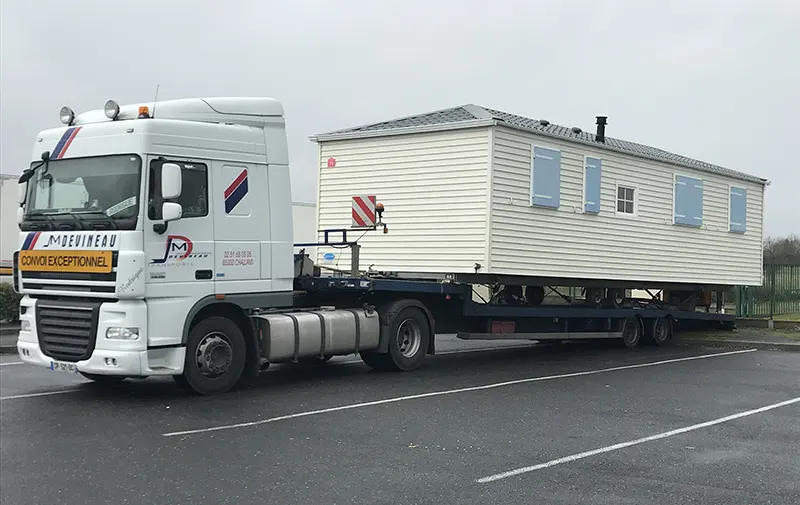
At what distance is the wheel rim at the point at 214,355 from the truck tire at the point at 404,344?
8.88 feet

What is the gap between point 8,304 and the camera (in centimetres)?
1802

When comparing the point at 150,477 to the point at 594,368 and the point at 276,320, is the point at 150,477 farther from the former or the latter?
the point at 594,368

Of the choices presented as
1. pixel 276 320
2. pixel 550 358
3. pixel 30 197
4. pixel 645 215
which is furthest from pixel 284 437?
pixel 645 215

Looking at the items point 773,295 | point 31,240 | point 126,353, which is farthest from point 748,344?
point 31,240

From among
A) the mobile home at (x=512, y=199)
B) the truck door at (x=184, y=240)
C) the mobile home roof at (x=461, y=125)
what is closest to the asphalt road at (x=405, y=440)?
the truck door at (x=184, y=240)

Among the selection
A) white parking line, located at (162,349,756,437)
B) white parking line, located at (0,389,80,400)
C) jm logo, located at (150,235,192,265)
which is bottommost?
white parking line, located at (0,389,80,400)

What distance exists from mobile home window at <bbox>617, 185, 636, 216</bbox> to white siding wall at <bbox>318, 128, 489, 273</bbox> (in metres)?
4.24

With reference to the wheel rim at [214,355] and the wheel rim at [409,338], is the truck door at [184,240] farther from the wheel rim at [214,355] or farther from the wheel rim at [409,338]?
the wheel rim at [409,338]

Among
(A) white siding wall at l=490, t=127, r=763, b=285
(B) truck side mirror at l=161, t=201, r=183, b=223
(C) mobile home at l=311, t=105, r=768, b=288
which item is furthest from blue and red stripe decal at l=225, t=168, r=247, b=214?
(A) white siding wall at l=490, t=127, r=763, b=285

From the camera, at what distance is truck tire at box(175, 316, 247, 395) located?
33.1 feet

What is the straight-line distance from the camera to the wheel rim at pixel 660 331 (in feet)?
60.7

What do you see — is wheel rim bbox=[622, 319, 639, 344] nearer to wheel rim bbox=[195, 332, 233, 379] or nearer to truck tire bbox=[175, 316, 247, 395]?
truck tire bbox=[175, 316, 247, 395]

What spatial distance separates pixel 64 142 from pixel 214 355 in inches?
124

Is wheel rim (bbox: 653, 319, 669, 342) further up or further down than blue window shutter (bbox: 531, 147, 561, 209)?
further down
